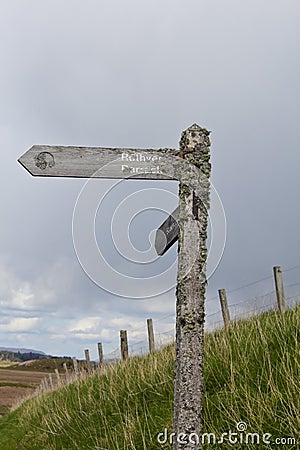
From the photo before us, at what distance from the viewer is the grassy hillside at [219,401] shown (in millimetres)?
5352

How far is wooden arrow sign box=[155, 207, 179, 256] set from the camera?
15.5 feet

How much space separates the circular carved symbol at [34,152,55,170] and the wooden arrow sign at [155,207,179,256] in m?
1.16

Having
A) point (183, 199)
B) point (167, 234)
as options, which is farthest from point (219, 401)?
point (183, 199)

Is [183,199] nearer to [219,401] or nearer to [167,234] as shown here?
[167,234]

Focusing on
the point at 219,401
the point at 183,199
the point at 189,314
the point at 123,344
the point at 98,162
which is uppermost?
the point at 98,162

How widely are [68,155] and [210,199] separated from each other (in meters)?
1.28

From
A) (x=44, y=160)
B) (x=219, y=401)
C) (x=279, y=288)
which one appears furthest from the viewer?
(x=279, y=288)

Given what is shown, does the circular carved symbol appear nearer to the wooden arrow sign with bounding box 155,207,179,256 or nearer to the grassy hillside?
the wooden arrow sign with bounding box 155,207,179,256

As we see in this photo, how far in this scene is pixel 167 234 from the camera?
16.3ft

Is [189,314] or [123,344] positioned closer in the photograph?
[189,314]

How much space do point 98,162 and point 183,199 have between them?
31.1 inches

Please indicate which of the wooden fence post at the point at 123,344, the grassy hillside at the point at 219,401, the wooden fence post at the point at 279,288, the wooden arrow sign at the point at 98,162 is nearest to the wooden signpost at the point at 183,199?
the wooden arrow sign at the point at 98,162

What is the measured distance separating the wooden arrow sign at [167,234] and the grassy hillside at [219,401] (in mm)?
1779

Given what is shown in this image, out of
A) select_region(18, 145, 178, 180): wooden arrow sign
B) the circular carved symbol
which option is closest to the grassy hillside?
select_region(18, 145, 178, 180): wooden arrow sign
